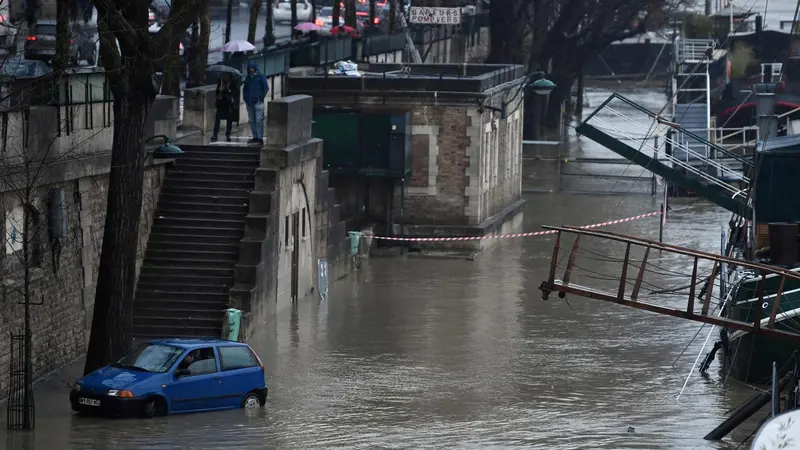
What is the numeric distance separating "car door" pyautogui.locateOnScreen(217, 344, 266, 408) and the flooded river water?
1.07 feet

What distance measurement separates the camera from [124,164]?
26.5 m

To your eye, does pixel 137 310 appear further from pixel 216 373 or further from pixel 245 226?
pixel 216 373

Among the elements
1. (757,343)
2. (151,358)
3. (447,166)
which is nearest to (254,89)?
(447,166)

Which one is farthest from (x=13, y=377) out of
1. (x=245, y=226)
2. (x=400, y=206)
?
(x=400, y=206)

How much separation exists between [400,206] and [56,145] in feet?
60.5

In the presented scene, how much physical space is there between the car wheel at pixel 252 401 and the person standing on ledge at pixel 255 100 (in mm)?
11109

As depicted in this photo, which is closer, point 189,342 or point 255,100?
point 189,342

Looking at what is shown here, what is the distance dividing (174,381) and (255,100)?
42.8 ft

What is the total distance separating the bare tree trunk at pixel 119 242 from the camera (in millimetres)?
26516

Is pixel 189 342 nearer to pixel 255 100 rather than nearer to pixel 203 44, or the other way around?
pixel 255 100

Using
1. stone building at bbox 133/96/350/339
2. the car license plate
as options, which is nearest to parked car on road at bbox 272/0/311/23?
stone building at bbox 133/96/350/339

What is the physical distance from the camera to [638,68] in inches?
4309

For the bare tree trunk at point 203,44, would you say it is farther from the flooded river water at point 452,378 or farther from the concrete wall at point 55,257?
the concrete wall at point 55,257

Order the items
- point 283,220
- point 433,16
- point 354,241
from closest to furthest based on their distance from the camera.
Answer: point 283,220 < point 354,241 < point 433,16
